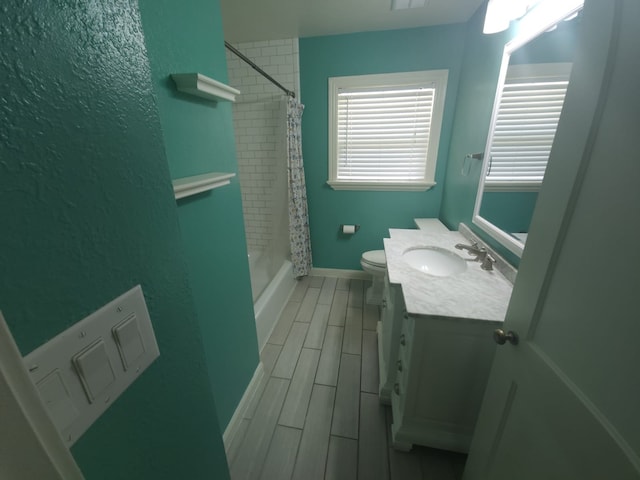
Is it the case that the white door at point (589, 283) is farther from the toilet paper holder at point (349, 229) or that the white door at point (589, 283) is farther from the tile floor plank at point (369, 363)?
the toilet paper holder at point (349, 229)

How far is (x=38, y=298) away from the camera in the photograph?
0.90 ft

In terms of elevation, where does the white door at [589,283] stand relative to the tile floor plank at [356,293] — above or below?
above

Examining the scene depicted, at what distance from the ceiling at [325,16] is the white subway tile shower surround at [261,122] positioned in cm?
15

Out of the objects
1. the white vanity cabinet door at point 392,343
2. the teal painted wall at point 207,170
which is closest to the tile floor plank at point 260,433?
the teal painted wall at point 207,170

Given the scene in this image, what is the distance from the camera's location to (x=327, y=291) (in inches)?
108

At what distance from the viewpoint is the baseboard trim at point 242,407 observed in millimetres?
1298

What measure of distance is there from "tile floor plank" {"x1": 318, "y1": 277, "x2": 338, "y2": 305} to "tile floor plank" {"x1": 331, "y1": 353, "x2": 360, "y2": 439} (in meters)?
0.72

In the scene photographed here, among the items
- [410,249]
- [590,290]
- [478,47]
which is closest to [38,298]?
[590,290]

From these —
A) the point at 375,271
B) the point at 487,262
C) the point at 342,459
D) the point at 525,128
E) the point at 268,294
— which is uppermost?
the point at 525,128

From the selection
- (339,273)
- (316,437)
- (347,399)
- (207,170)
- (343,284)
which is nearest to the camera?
(207,170)

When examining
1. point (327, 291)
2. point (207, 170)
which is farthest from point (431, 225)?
point (207, 170)

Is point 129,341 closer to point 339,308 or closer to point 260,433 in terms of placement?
point 260,433

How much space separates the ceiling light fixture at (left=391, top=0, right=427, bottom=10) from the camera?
1716 mm

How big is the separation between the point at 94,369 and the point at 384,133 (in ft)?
8.40
